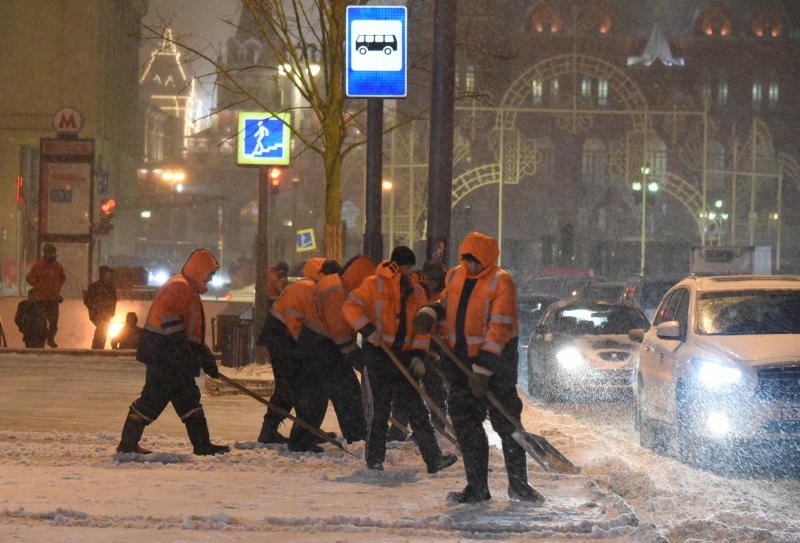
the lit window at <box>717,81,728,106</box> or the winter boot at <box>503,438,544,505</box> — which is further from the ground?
the lit window at <box>717,81,728,106</box>

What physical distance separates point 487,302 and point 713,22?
81395mm

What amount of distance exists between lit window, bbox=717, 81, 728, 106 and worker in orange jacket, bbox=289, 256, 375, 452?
7857 cm

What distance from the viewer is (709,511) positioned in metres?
8.27

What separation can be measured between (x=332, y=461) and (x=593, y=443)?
300cm

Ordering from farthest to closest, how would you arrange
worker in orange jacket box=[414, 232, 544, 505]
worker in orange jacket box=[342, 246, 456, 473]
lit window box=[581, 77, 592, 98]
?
lit window box=[581, 77, 592, 98] < worker in orange jacket box=[342, 246, 456, 473] < worker in orange jacket box=[414, 232, 544, 505]

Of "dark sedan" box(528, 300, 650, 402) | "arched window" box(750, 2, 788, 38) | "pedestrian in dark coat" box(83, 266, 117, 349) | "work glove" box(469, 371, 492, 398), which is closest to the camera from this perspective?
"work glove" box(469, 371, 492, 398)

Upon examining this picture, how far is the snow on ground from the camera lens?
6.81 meters

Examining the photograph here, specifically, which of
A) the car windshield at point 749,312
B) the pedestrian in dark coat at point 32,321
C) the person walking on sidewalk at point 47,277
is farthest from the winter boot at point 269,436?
the pedestrian in dark coat at point 32,321

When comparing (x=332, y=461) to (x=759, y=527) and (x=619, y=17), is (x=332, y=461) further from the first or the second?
(x=619, y=17)

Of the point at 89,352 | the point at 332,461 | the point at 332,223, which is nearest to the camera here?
the point at 332,461

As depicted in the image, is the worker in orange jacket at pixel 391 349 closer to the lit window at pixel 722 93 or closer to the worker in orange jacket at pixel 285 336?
the worker in orange jacket at pixel 285 336

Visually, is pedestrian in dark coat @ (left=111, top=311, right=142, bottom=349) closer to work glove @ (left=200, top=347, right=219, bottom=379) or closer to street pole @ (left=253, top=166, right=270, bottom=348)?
street pole @ (left=253, top=166, right=270, bottom=348)

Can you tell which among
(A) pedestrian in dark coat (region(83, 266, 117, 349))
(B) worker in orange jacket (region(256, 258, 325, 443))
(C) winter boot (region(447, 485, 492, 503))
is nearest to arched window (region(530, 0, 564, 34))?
(A) pedestrian in dark coat (region(83, 266, 117, 349))

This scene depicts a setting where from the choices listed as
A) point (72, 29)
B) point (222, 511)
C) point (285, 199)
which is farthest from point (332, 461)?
point (285, 199)
